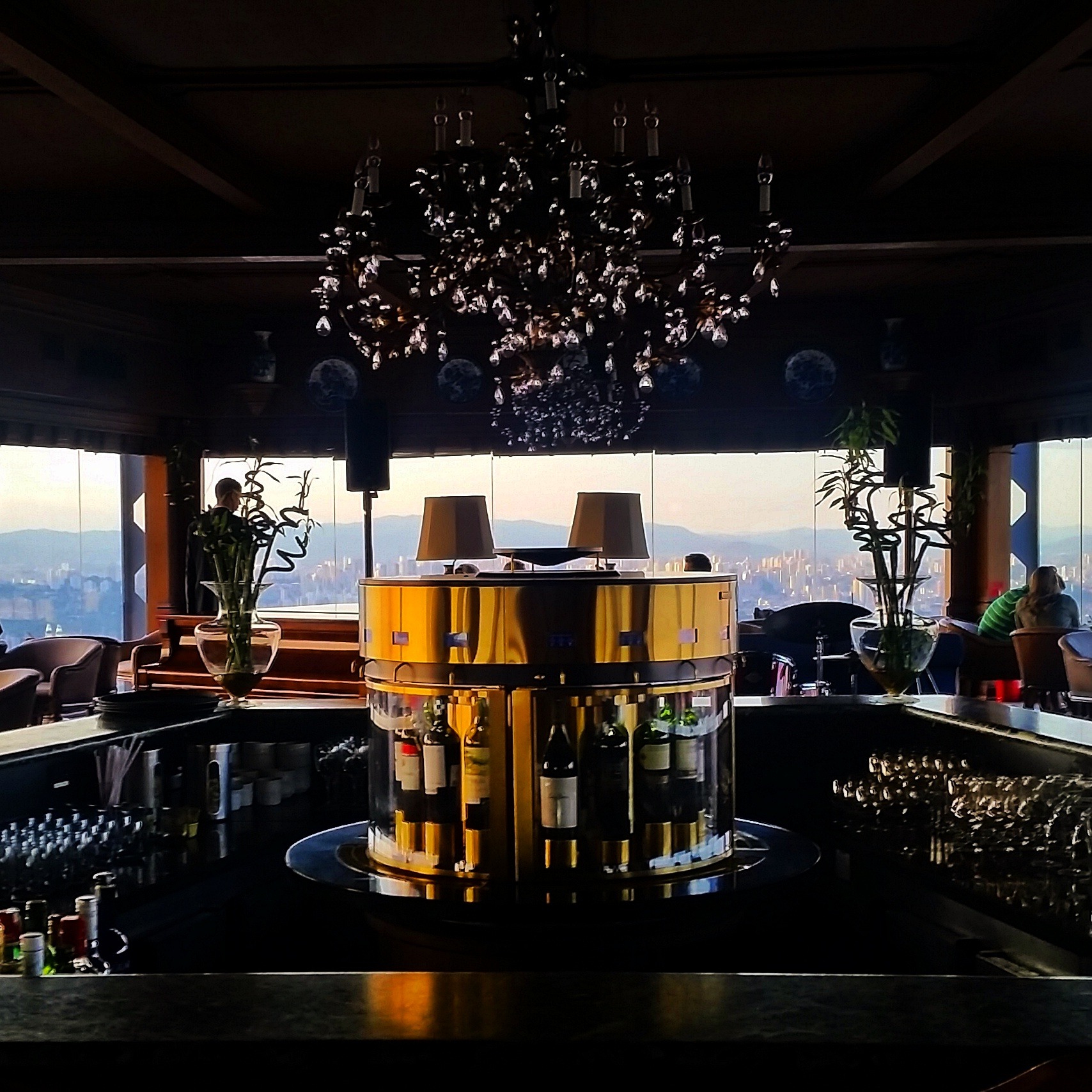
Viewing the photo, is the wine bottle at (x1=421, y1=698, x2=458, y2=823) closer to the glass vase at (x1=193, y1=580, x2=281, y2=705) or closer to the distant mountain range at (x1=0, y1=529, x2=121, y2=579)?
the glass vase at (x1=193, y1=580, x2=281, y2=705)

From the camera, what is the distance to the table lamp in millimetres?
8109

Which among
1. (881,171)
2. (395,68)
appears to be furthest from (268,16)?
(881,171)

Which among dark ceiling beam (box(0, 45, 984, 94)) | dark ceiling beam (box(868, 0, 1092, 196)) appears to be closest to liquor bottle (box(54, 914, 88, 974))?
dark ceiling beam (box(0, 45, 984, 94))

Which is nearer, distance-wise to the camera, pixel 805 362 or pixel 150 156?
pixel 150 156

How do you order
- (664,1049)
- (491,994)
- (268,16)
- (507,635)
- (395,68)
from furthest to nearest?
(395,68)
(268,16)
(507,635)
(491,994)
(664,1049)

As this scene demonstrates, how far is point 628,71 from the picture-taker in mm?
5027

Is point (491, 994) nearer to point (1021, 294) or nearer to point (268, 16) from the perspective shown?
point (268, 16)

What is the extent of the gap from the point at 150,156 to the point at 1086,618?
27.5ft

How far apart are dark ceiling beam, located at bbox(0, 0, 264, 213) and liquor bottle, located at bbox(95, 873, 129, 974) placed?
3.04m

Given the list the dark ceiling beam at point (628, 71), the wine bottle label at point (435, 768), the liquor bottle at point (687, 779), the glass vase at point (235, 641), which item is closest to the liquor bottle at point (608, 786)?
the liquor bottle at point (687, 779)

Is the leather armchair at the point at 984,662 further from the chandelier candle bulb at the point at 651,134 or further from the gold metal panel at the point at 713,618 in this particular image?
the gold metal panel at the point at 713,618

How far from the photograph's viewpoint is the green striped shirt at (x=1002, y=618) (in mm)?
9391

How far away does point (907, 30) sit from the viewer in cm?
464

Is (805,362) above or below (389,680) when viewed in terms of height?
above
